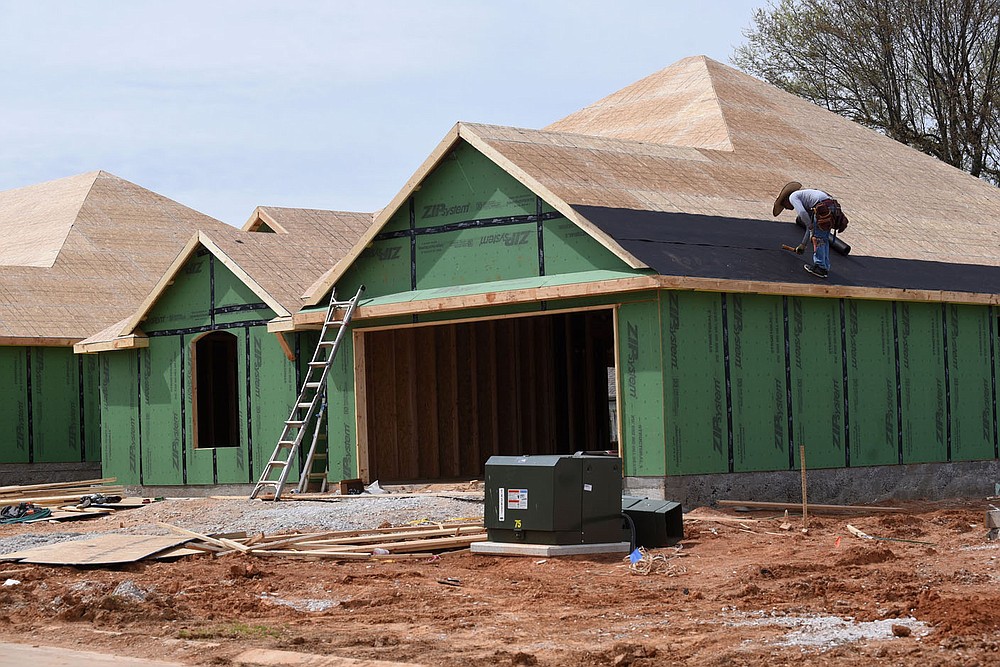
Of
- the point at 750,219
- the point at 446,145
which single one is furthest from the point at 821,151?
the point at 446,145

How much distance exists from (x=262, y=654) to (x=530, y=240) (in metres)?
10.2

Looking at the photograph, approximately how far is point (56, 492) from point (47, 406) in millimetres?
3897

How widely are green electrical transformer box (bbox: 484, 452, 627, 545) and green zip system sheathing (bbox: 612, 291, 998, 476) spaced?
3.08m

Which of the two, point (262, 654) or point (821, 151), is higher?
point (821, 151)

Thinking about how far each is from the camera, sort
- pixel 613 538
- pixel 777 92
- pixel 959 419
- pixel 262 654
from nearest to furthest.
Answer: pixel 262 654 → pixel 613 538 → pixel 959 419 → pixel 777 92

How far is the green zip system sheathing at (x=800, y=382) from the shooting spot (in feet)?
54.6

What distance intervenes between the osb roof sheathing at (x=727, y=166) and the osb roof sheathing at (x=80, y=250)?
904cm

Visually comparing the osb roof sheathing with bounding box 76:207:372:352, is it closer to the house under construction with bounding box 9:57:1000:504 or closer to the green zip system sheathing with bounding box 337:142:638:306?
the house under construction with bounding box 9:57:1000:504

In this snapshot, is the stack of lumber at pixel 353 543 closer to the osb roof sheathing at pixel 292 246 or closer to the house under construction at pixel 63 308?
the osb roof sheathing at pixel 292 246

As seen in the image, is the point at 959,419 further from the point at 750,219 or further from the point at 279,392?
the point at 279,392

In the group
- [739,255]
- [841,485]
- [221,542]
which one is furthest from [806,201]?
[221,542]

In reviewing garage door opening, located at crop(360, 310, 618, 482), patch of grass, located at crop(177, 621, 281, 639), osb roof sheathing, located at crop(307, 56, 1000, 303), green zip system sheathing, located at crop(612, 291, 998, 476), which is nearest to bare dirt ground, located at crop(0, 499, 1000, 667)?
patch of grass, located at crop(177, 621, 281, 639)

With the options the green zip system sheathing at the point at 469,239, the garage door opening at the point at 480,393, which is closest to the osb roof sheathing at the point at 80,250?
the garage door opening at the point at 480,393

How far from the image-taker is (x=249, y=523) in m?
16.3
